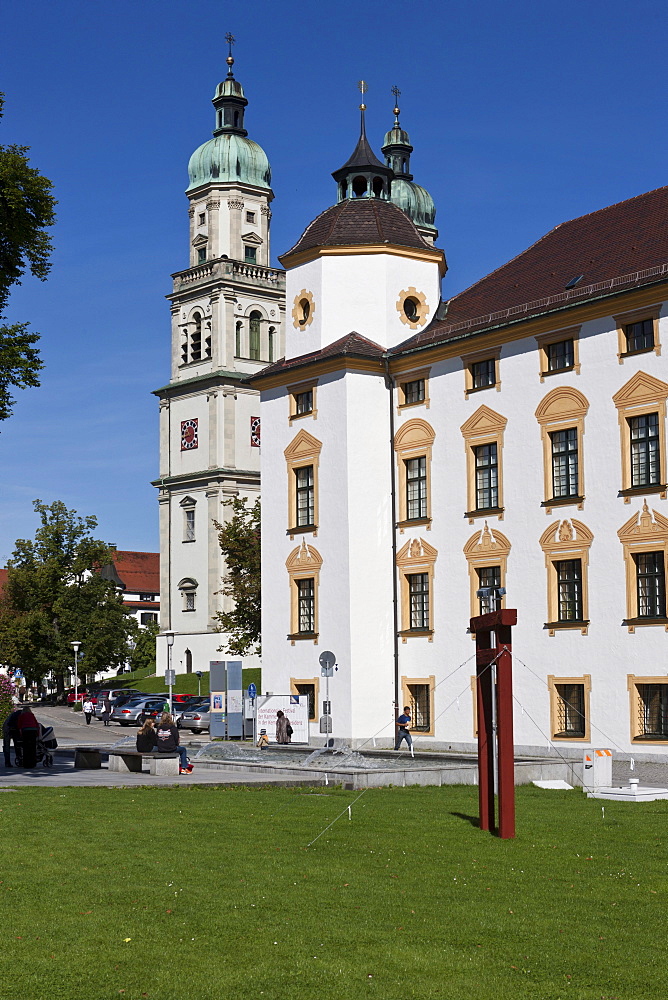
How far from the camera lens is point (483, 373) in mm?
41094

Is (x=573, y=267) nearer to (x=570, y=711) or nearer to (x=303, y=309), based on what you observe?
(x=303, y=309)

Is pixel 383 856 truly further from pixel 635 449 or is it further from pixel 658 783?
pixel 635 449

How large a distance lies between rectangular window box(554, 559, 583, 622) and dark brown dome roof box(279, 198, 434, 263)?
1452 centimetres

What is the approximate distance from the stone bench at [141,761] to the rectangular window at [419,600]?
47.8 ft

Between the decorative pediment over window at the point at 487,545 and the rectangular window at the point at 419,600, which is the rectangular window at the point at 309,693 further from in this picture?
the decorative pediment over window at the point at 487,545

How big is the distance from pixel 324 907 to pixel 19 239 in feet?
62.2

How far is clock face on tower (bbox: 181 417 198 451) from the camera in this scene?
101 meters

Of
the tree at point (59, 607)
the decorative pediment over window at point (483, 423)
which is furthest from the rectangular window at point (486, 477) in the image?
the tree at point (59, 607)

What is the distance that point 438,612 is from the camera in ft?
138

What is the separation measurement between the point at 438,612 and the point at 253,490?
58.2m

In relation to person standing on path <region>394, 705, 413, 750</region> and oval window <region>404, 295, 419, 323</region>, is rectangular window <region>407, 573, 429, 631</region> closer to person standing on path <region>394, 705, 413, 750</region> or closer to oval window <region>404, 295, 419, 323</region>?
person standing on path <region>394, 705, 413, 750</region>

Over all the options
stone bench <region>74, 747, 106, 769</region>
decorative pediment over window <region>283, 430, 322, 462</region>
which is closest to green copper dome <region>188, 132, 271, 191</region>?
decorative pediment over window <region>283, 430, 322, 462</region>

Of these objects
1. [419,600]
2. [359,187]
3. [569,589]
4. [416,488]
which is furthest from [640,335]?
[359,187]

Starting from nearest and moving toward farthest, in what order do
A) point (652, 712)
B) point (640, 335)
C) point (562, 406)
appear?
point (652, 712) → point (640, 335) → point (562, 406)
